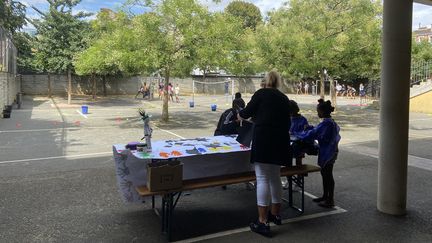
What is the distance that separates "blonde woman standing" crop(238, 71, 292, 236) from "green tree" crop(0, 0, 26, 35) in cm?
2960

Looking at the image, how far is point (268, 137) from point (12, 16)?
103 ft

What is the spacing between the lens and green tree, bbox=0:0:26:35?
28972 mm

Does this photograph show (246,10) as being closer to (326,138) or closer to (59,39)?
(59,39)

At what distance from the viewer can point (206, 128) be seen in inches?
599

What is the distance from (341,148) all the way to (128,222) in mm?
7242

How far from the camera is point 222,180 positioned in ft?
16.5

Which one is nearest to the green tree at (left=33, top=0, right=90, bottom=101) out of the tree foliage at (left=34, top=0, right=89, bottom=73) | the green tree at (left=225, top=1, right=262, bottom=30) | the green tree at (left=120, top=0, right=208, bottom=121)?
the tree foliage at (left=34, top=0, right=89, bottom=73)

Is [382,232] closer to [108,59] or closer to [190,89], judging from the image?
[108,59]

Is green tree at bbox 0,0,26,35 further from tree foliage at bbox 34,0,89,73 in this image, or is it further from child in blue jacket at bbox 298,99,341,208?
child in blue jacket at bbox 298,99,341,208

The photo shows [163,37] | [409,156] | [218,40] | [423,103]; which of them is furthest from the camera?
[423,103]

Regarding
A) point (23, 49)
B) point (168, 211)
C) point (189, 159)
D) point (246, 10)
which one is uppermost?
point (246, 10)

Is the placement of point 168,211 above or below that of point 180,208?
above

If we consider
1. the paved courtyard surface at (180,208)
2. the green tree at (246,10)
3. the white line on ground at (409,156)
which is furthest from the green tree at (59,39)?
the green tree at (246,10)

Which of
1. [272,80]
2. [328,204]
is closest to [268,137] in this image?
[272,80]
